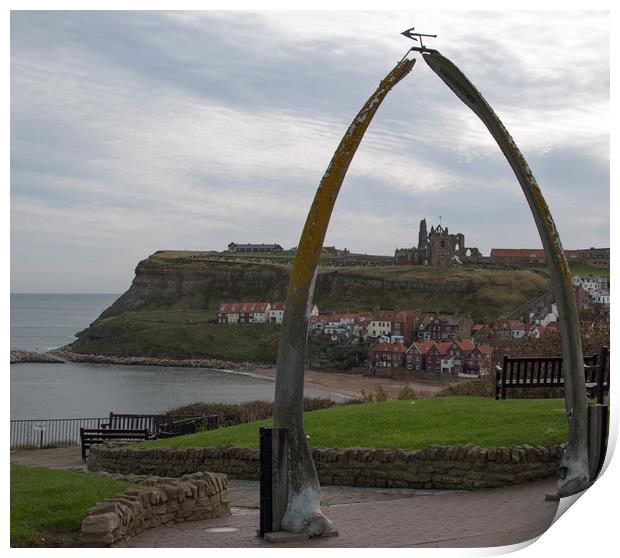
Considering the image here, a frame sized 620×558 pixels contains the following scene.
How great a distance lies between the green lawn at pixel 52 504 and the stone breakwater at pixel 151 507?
0.62ft

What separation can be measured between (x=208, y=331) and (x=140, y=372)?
3029cm

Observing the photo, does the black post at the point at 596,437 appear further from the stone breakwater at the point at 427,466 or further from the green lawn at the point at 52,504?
the green lawn at the point at 52,504

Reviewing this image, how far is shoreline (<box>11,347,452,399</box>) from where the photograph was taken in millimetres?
69250

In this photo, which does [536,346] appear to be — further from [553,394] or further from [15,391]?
[15,391]

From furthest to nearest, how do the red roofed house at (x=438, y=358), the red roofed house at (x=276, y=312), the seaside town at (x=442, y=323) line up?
the red roofed house at (x=276, y=312) → the red roofed house at (x=438, y=358) → the seaside town at (x=442, y=323)

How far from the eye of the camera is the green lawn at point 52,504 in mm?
8359

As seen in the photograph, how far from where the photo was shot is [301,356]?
9.20 meters

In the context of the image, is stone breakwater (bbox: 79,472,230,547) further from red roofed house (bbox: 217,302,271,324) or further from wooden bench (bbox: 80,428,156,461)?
red roofed house (bbox: 217,302,271,324)

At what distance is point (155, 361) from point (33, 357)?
16544mm

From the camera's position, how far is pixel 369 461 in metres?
13.3

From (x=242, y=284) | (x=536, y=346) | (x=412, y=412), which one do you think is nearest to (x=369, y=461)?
(x=412, y=412)

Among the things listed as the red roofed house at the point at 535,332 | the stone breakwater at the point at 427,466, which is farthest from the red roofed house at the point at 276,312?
Answer: the stone breakwater at the point at 427,466

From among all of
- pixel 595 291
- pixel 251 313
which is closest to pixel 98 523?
pixel 595 291

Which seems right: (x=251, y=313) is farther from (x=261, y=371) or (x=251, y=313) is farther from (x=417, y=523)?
(x=417, y=523)
